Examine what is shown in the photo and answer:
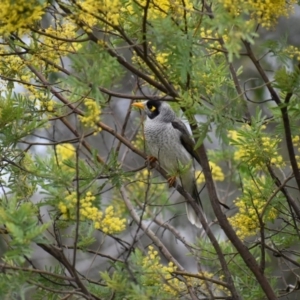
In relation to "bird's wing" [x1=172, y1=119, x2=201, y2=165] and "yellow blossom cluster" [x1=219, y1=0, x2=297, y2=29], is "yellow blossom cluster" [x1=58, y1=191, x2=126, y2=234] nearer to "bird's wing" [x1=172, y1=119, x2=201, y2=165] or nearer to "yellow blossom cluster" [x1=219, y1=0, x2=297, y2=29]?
"yellow blossom cluster" [x1=219, y1=0, x2=297, y2=29]

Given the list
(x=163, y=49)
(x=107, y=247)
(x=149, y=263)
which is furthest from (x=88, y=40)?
(x=107, y=247)

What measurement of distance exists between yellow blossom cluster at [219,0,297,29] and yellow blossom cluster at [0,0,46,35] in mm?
560

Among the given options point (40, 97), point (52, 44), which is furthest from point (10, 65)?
point (52, 44)

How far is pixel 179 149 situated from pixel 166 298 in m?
2.06

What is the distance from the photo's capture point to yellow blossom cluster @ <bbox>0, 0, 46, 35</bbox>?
2283mm

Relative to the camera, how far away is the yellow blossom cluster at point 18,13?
228 centimetres

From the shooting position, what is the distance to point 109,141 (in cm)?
743

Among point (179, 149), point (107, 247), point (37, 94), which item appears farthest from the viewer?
point (107, 247)

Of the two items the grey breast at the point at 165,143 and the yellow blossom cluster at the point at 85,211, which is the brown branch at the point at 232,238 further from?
the grey breast at the point at 165,143

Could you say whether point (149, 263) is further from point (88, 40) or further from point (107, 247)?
point (107, 247)

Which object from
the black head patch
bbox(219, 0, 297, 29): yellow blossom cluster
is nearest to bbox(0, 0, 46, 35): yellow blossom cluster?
bbox(219, 0, 297, 29): yellow blossom cluster

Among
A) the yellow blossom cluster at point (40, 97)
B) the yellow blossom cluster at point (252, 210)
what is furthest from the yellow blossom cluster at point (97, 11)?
the yellow blossom cluster at point (252, 210)

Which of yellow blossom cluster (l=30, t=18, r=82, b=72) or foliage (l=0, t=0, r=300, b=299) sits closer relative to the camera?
foliage (l=0, t=0, r=300, b=299)

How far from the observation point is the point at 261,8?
7.77 ft
